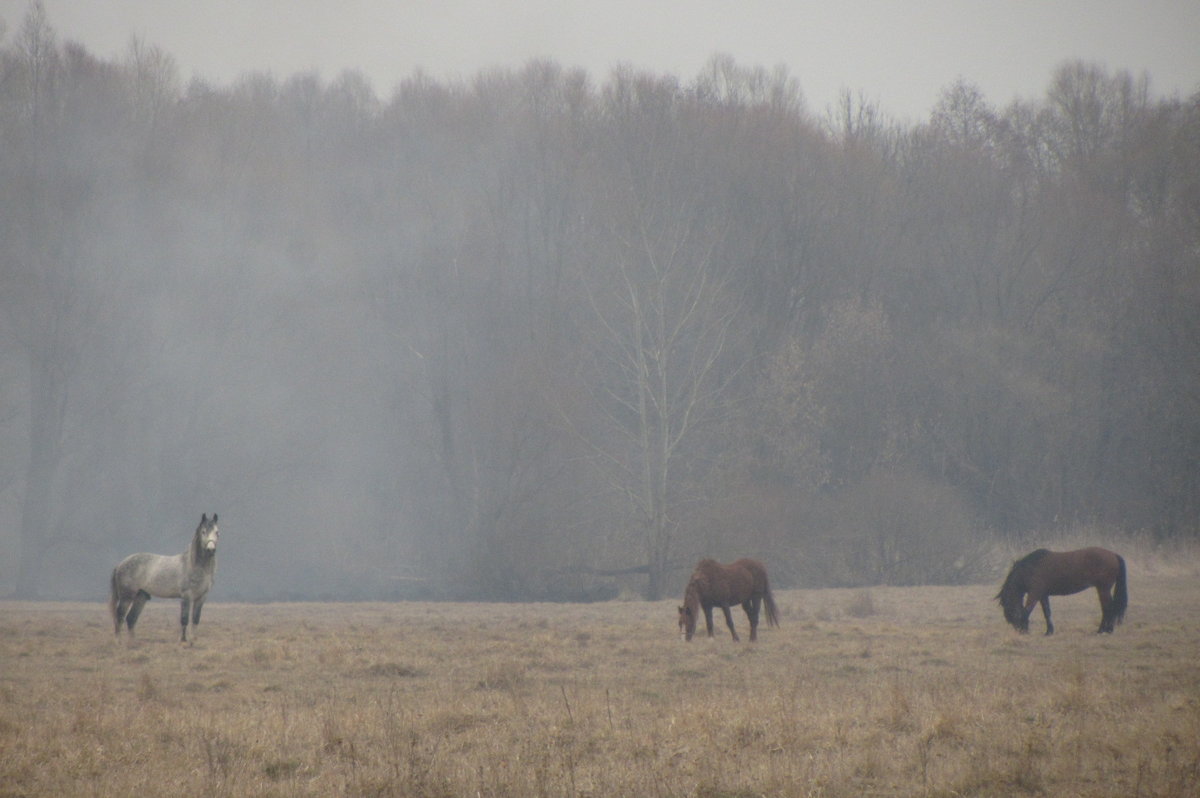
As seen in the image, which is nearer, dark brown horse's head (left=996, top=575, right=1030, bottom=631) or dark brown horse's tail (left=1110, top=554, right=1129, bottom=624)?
dark brown horse's tail (left=1110, top=554, right=1129, bottom=624)

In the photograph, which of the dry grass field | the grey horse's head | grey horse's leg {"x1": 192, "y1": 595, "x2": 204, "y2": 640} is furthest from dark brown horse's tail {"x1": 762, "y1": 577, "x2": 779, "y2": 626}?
grey horse's leg {"x1": 192, "y1": 595, "x2": 204, "y2": 640}

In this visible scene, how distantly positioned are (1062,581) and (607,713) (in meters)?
10.2

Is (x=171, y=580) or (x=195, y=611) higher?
(x=171, y=580)

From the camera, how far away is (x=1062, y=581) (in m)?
16.3

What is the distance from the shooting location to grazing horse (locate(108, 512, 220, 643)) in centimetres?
1647

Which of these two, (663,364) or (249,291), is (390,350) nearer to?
(249,291)

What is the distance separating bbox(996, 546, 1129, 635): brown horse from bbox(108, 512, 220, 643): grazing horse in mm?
13018

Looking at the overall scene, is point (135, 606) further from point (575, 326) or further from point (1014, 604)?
point (575, 326)

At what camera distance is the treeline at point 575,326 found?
37.8m

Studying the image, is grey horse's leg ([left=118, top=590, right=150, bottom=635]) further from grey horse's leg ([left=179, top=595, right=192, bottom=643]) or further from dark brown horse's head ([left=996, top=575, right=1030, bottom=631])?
dark brown horse's head ([left=996, top=575, right=1030, bottom=631])

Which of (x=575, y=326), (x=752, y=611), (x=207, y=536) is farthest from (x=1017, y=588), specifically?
(x=575, y=326)

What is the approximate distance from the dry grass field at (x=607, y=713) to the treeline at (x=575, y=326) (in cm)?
1919

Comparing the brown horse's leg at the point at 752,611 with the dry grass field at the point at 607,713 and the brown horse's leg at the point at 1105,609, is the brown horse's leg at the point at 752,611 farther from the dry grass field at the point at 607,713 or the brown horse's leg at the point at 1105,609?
the brown horse's leg at the point at 1105,609

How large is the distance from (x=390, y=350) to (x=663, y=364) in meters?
17.0
